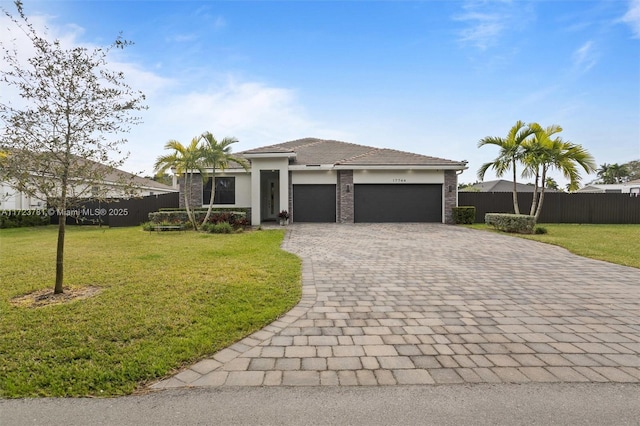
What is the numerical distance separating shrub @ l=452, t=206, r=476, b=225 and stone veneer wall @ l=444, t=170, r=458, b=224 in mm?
373

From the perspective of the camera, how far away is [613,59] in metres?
11.6

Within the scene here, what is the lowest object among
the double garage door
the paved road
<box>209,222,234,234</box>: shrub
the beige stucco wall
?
the paved road

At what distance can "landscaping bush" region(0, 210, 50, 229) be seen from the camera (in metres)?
15.8

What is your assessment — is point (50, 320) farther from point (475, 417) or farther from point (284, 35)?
point (284, 35)

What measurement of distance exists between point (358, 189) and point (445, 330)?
45.6ft

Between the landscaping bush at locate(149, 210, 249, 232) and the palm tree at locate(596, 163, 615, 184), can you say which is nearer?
the landscaping bush at locate(149, 210, 249, 232)

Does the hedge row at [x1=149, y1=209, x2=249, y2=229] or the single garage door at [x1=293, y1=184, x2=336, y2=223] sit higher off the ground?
the single garage door at [x1=293, y1=184, x2=336, y2=223]

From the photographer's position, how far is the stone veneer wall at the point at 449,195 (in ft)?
55.6

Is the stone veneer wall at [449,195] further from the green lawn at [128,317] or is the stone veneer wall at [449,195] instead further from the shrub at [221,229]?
the green lawn at [128,317]

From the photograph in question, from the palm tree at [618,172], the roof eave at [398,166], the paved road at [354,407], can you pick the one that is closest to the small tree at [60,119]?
the paved road at [354,407]

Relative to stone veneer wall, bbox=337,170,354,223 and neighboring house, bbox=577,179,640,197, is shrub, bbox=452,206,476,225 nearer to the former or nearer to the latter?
stone veneer wall, bbox=337,170,354,223

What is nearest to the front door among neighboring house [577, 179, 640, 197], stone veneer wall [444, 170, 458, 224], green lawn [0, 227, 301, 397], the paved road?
stone veneer wall [444, 170, 458, 224]

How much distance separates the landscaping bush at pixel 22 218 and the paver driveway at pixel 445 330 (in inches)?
719

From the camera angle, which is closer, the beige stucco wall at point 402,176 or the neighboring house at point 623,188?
the beige stucco wall at point 402,176
